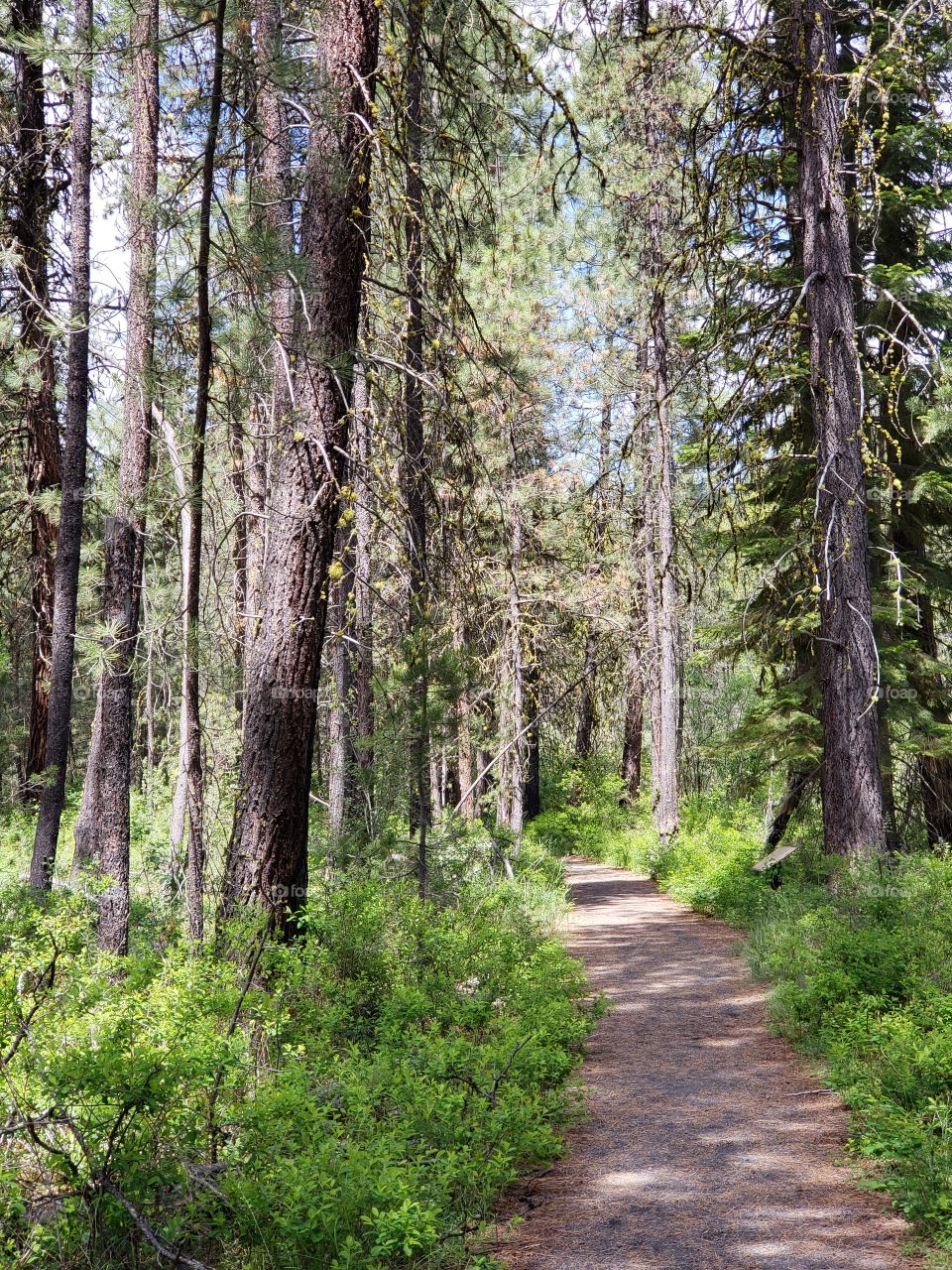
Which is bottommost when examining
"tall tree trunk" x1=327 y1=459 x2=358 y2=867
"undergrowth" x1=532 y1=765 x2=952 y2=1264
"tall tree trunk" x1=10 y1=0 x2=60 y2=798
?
"undergrowth" x1=532 y1=765 x2=952 y2=1264

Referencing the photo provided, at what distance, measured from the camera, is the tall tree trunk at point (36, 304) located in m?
11.3

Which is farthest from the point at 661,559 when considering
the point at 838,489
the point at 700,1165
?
the point at 700,1165

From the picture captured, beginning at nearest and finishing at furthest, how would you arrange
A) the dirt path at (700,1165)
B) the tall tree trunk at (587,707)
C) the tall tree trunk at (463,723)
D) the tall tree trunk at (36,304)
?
the dirt path at (700,1165) < the tall tree trunk at (463,723) < the tall tree trunk at (36,304) < the tall tree trunk at (587,707)

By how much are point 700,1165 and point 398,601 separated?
827 centimetres

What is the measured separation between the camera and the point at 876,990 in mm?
6223

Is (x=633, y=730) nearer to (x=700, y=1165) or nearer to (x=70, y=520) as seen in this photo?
(x=70, y=520)

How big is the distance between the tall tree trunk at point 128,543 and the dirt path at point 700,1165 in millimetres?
4458

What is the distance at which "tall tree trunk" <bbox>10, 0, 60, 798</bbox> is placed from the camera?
11.3 meters

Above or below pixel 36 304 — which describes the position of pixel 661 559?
below

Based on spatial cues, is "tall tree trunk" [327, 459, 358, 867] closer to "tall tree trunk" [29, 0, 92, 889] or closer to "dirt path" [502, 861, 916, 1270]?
"tall tree trunk" [29, 0, 92, 889]

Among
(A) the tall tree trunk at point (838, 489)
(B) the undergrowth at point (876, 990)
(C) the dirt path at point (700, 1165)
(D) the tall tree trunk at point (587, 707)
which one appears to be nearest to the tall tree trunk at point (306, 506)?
(C) the dirt path at point (700, 1165)

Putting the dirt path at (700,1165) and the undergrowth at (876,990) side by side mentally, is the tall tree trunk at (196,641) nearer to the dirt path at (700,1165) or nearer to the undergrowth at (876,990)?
the dirt path at (700,1165)

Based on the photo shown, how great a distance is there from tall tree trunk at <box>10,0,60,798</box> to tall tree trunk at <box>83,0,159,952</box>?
83.6 inches

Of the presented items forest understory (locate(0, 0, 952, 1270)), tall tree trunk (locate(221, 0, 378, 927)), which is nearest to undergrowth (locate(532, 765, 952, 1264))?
forest understory (locate(0, 0, 952, 1270))
